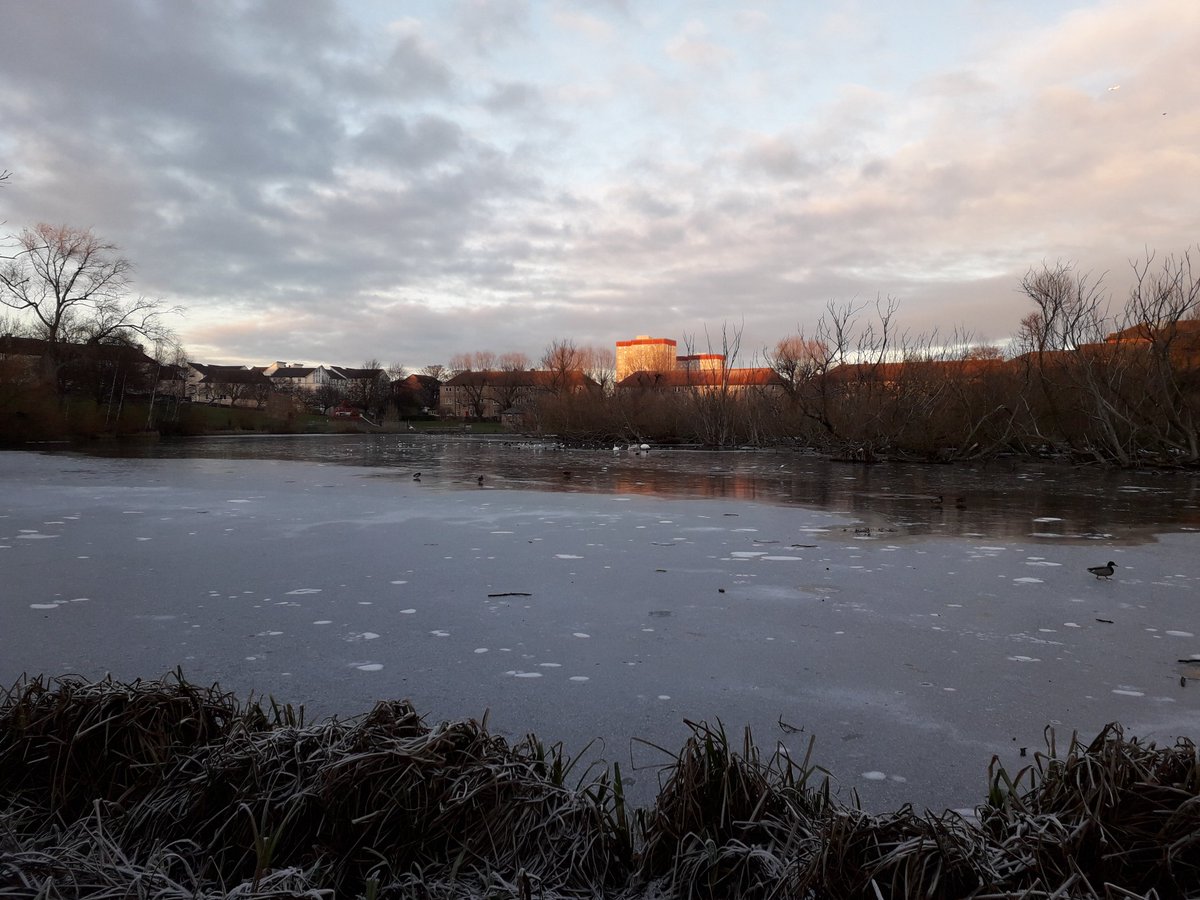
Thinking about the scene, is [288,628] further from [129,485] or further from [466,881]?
[129,485]

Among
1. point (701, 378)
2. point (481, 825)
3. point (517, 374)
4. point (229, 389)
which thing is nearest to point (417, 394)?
point (229, 389)

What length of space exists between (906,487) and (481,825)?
1574cm

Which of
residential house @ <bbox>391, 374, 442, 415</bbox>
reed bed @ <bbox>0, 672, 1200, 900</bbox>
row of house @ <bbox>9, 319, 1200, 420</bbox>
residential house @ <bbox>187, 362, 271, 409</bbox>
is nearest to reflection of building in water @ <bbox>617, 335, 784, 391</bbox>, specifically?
row of house @ <bbox>9, 319, 1200, 420</bbox>

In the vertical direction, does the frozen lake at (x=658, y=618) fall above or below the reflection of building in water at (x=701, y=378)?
below

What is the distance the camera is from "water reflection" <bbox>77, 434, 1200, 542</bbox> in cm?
1018

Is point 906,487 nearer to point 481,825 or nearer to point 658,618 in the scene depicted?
point 658,618

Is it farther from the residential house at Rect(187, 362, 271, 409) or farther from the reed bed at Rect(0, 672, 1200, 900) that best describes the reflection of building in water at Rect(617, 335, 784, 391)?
the residential house at Rect(187, 362, 271, 409)

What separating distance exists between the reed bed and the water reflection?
7.20m

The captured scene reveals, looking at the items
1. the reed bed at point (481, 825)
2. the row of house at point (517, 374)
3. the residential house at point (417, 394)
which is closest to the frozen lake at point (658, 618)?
the reed bed at point (481, 825)

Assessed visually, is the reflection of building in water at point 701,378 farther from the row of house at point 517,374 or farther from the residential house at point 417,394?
the residential house at point 417,394

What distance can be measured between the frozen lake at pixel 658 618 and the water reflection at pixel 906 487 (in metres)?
0.20

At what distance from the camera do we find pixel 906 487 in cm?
1628

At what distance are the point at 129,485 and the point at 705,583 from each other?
1354cm

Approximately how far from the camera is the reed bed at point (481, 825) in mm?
1937
